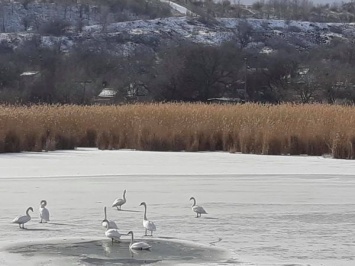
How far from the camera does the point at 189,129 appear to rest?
61.3 feet

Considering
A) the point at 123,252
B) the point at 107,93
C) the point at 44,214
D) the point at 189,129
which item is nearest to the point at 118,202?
the point at 44,214

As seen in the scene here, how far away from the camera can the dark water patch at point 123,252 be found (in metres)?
7.13

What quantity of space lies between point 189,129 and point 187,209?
8967mm

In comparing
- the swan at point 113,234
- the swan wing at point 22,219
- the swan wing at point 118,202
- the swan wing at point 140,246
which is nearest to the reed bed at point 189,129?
the swan wing at point 118,202

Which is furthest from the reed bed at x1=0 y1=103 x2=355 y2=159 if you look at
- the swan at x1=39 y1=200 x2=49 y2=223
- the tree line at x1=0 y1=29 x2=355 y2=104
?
the tree line at x1=0 y1=29 x2=355 y2=104

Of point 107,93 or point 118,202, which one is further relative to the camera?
point 107,93

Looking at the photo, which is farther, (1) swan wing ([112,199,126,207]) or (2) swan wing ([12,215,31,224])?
(1) swan wing ([112,199,126,207])

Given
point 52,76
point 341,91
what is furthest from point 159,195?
point 52,76

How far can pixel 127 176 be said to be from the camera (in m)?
13.1

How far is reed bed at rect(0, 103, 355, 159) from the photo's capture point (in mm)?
17406

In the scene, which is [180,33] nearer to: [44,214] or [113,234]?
[44,214]

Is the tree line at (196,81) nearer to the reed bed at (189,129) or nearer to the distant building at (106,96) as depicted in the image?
the distant building at (106,96)

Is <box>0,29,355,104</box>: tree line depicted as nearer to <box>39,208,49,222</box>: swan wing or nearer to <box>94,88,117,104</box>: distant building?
<box>94,88,117,104</box>: distant building

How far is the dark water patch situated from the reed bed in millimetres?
9363
